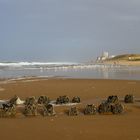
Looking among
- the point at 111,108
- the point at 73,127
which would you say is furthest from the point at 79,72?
the point at 73,127

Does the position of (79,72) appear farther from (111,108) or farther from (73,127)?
(73,127)

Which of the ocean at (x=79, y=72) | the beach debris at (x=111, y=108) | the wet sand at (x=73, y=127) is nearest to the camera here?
the wet sand at (x=73, y=127)

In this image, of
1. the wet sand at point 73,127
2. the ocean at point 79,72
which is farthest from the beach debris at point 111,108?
the ocean at point 79,72

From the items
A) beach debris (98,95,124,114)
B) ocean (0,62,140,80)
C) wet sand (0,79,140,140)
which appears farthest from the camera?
ocean (0,62,140,80)

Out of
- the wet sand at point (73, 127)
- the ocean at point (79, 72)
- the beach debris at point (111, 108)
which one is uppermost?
the ocean at point (79, 72)

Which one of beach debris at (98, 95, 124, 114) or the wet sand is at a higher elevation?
beach debris at (98, 95, 124, 114)

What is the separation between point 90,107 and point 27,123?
242 cm

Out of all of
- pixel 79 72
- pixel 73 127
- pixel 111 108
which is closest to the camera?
pixel 73 127

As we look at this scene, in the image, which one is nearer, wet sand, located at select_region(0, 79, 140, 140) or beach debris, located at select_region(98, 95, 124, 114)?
wet sand, located at select_region(0, 79, 140, 140)

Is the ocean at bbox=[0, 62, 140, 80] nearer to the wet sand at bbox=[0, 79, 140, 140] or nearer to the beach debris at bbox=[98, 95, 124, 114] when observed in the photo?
the beach debris at bbox=[98, 95, 124, 114]

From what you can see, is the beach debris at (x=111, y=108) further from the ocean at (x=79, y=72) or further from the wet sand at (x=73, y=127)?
the ocean at (x=79, y=72)

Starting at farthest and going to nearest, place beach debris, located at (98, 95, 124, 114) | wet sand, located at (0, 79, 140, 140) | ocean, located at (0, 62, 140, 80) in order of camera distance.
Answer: ocean, located at (0, 62, 140, 80), beach debris, located at (98, 95, 124, 114), wet sand, located at (0, 79, 140, 140)

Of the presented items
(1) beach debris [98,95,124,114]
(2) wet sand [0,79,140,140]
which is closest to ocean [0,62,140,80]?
(1) beach debris [98,95,124,114]

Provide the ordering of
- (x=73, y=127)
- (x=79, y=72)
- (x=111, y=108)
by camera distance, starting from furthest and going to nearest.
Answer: (x=79, y=72), (x=111, y=108), (x=73, y=127)
